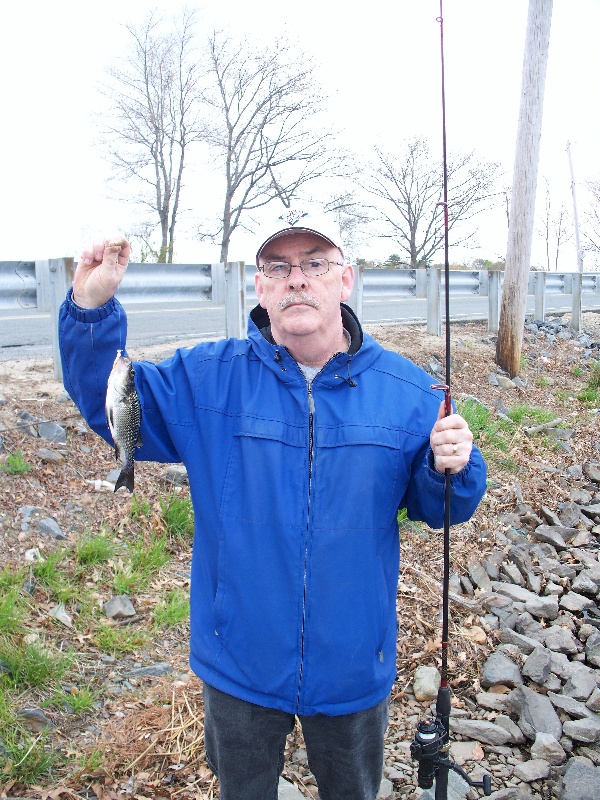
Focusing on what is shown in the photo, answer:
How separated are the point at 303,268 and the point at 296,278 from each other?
0.06 metres

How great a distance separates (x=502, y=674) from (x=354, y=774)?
1.80 meters

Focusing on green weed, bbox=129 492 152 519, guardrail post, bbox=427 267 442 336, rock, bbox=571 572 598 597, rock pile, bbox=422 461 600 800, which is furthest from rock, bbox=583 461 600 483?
green weed, bbox=129 492 152 519

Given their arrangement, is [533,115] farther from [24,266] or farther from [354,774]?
[354,774]

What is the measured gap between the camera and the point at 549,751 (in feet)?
11.2

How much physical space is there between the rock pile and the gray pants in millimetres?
1086

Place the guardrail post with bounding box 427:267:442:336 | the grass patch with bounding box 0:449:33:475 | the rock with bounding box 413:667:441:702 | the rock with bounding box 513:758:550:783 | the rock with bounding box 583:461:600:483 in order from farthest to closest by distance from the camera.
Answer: the guardrail post with bounding box 427:267:442:336 < the rock with bounding box 583:461:600:483 < the grass patch with bounding box 0:449:33:475 < the rock with bounding box 413:667:441:702 < the rock with bounding box 513:758:550:783

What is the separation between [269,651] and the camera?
7.33ft

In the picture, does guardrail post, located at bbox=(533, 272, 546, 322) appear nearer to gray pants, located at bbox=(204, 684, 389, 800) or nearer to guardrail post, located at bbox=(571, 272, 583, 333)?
guardrail post, located at bbox=(571, 272, 583, 333)

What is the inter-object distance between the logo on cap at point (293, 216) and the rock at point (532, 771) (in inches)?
105

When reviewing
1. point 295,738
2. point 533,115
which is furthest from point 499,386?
point 295,738

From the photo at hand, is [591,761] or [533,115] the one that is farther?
[533,115]

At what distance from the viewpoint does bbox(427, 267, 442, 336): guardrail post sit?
9.77 m

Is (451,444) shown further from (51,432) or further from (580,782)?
(51,432)

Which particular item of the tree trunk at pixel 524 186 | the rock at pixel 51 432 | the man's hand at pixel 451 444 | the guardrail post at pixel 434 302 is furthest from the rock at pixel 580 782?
the guardrail post at pixel 434 302
